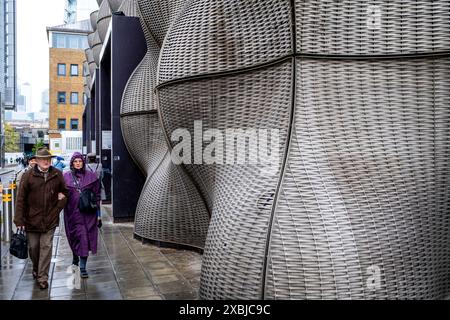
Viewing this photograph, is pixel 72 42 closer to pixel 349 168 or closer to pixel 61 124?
pixel 61 124

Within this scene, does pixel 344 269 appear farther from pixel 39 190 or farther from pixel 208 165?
pixel 39 190

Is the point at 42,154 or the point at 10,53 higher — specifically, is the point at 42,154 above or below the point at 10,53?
below

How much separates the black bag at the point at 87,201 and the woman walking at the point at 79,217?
35 millimetres

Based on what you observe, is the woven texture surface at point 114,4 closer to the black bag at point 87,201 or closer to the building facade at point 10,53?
the black bag at point 87,201

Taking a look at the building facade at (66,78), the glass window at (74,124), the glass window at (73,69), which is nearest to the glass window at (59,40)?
the building facade at (66,78)

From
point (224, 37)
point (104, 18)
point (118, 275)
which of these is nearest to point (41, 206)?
point (118, 275)

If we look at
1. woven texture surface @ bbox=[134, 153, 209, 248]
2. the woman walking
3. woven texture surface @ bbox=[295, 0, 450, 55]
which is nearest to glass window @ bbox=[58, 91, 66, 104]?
woven texture surface @ bbox=[134, 153, 209, 248]

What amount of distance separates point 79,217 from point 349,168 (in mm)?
3243

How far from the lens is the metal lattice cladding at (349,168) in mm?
3053

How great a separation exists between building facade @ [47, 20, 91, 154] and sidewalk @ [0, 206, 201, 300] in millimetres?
42320

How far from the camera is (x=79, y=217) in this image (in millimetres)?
4891

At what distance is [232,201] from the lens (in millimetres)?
3650
